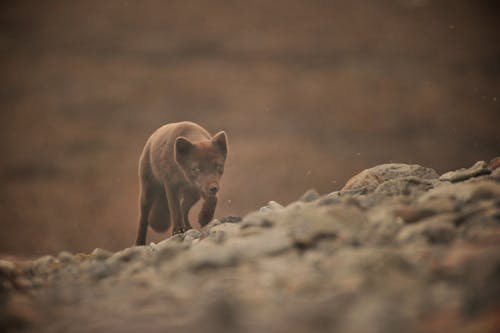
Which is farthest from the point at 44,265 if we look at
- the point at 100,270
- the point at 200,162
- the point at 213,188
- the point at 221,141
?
the point at 221,141

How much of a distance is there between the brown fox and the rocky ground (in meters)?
2.16

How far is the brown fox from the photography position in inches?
223

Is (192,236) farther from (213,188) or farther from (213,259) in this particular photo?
(213,259)

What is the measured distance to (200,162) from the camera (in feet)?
18.5

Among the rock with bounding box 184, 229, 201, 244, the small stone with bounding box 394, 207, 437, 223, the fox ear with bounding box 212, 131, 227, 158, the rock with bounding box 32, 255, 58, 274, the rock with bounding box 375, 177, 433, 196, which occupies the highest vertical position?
the fox ear with bounding box 212, 131, 227, 158

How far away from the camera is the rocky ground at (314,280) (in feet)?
6.27

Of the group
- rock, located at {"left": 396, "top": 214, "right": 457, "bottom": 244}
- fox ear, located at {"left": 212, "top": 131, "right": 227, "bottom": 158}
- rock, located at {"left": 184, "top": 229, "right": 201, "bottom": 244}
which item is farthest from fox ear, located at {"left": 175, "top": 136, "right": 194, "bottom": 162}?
rock, located at {"left": 396, "top": 214, "right": 457, "bottom": 244}

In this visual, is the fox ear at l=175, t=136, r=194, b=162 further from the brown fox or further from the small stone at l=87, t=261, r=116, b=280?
the small stone at l=87, t=261, r=116, b=280

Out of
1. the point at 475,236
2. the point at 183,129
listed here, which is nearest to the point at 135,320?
the point at 475,236

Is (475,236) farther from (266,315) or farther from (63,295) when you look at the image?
(63,295)

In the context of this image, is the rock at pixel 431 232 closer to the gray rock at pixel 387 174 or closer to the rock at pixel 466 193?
the rock at pixel 466 193

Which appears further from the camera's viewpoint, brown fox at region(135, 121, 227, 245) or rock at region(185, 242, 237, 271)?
brown fox at region(135, 121, 227, 245)

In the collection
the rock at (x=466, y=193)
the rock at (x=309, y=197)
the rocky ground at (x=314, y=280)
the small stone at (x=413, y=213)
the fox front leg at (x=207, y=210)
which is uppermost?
the fox front leg at (x=207, y=210)

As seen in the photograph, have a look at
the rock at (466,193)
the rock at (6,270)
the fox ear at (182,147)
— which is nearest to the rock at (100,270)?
the rock at (6,270)
